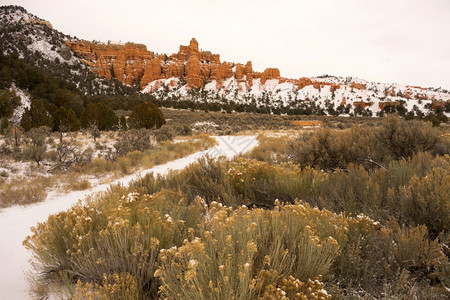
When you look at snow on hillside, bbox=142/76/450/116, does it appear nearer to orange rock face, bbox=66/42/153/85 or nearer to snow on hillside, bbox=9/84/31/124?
orange rock face, bbox=66/42/153/85

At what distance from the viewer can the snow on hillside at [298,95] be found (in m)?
88.1

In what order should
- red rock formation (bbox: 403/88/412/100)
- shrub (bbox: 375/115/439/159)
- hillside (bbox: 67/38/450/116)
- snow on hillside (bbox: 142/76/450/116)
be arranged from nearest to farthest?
shrub (bbox: 375/115/439/159), snow on hillside (bbox: 142/76/450/116), hillside (bbox: 67/38/450/116), red rock formation (bbox: 403/88/412/100)

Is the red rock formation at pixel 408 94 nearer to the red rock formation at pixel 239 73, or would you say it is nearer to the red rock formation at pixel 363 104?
the red rock formation at pixel 363 104

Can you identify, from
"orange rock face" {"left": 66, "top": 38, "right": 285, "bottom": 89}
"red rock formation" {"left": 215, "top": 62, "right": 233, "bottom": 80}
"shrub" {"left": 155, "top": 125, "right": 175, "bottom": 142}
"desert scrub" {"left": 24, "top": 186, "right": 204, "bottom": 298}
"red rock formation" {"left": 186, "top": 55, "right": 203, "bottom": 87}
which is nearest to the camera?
"desert scrub" {"left": 24, "top": 186, "right": 204, "bottom": 298}

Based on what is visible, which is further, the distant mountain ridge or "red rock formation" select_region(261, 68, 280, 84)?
"red rock formation" select_region(261, 68, 280, 84)

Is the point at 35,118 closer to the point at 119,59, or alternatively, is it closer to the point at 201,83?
the point at 201,83

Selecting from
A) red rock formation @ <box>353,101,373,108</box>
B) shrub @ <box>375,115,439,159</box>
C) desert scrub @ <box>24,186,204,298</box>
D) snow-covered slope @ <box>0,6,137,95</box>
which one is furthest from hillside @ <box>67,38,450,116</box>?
desert scrub @ <box>24,186,204,298</box>

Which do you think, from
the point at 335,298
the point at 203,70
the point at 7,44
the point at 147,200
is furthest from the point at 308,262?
the point at 203,70

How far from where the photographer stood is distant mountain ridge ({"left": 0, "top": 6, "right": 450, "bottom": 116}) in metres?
59.3

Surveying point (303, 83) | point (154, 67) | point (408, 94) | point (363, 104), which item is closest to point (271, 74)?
point (303, 83)

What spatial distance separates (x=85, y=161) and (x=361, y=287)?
9.27 meters

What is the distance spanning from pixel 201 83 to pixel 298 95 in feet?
164

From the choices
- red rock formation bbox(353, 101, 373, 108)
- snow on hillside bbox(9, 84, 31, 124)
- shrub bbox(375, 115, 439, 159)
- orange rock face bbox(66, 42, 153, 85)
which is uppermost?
orange rock face bbox(66, 42, 153, 85)

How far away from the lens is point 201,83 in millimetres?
127250
